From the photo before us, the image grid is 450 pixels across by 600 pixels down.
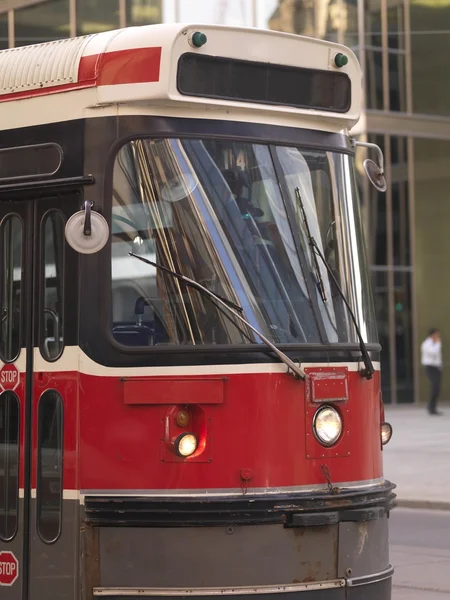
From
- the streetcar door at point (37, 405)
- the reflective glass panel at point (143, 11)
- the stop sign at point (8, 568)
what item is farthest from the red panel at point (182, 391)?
the reflective glass panel at point (143, 11)

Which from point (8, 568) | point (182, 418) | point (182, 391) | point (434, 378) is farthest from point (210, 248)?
point (434, 378)

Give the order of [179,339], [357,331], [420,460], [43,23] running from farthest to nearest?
1. [43,23]
2. [420,460]
3. [357,331]
4. [179,339]

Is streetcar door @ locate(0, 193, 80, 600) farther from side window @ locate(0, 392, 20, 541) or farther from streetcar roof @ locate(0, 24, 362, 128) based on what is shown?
streetcar roof @ locate(0, 24, 362, 128)

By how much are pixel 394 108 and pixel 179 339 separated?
23.0 meters

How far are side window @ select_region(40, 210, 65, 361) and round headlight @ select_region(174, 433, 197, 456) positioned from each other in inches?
30.3

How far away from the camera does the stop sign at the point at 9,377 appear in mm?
6375

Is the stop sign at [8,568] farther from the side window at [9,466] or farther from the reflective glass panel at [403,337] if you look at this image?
the reflective glass panel at [403,337]

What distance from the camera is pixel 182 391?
5965 millimetres

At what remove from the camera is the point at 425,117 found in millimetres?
28750

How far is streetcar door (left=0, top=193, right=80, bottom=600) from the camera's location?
242 inches

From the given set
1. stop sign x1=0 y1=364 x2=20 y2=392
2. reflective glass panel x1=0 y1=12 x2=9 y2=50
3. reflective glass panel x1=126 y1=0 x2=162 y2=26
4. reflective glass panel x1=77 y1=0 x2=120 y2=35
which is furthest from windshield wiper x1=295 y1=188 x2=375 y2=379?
reflective glass panel x1=0 y1=12 x2=9 y2=50

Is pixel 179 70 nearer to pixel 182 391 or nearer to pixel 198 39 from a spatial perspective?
pixel 198 39

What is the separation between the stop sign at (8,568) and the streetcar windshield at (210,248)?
124 cm

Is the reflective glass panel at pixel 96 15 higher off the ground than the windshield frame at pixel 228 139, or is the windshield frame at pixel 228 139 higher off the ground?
the reflective glass panel at pixel 96 15
